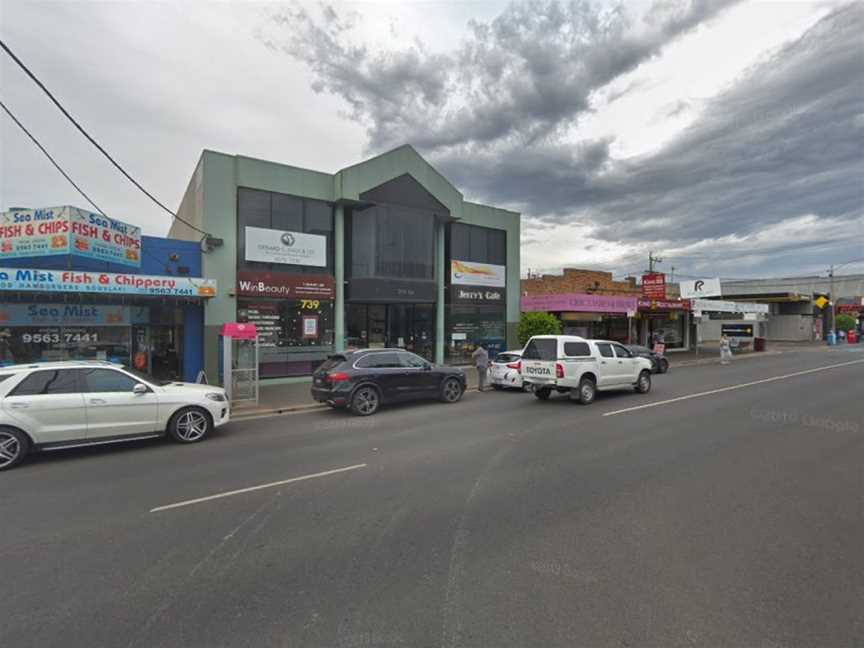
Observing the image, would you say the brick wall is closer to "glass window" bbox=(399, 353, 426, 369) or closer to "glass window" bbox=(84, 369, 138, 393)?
"glass window" bbox=(399, 353, 426, 369)

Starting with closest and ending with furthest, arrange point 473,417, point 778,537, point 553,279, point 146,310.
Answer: point 778,537, point 473,417, point 146,310, point 553,279

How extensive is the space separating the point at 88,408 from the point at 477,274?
16543mm

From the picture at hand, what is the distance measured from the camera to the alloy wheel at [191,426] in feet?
26.0

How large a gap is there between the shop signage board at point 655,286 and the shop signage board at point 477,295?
32.7ft

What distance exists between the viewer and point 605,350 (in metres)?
12.6

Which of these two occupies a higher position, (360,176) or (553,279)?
(360,176)

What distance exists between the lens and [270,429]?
29.8 ft

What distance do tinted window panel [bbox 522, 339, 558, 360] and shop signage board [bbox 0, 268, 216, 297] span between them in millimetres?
9430

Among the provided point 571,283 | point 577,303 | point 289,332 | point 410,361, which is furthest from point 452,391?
point 571,283

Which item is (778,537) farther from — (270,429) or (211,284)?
(211,284)

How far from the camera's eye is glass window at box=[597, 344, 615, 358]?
1247 centimetres

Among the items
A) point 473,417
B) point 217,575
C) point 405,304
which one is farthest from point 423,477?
point 405,304

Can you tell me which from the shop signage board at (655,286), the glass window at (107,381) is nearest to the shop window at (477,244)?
the shop signage board at (655,286)

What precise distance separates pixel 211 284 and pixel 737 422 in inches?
545
